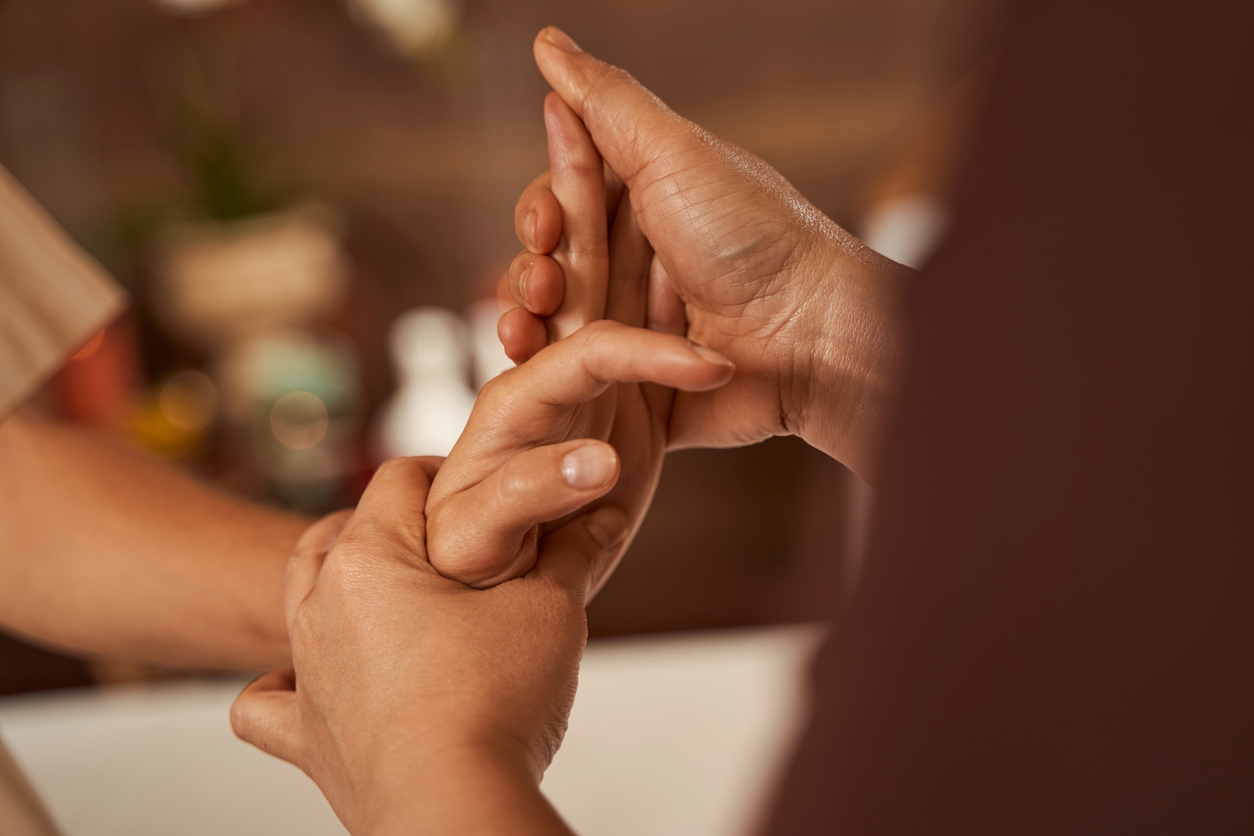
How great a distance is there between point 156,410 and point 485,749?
164cm

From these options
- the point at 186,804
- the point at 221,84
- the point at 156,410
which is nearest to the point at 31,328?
the point at 186,804

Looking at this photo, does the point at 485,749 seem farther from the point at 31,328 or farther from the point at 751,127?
the point at 751,127

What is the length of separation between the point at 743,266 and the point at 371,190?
1.54 m

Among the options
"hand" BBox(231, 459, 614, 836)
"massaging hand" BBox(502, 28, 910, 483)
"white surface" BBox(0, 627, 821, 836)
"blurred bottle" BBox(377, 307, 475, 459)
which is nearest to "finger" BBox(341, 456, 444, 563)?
"hand" BBox(231, 459, 614, 836)

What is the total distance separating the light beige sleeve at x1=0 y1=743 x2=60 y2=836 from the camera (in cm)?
57

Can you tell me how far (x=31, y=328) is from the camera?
69cm

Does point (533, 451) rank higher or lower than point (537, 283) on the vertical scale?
lower

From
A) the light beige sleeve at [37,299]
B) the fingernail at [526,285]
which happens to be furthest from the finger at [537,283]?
the light beige sleeve at [37,299]

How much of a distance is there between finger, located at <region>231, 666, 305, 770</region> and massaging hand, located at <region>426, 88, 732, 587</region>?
0.13m

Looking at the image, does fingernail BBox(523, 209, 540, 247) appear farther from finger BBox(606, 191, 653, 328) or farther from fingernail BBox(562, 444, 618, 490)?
fingernail BBox(562, 444, 618, 490)

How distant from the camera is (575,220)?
55cm

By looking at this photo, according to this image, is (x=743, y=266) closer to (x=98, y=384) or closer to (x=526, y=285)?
(x=526, y=285)

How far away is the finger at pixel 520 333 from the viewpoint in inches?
20.6

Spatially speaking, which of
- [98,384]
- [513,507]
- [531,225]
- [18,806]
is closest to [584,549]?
[513,507]
